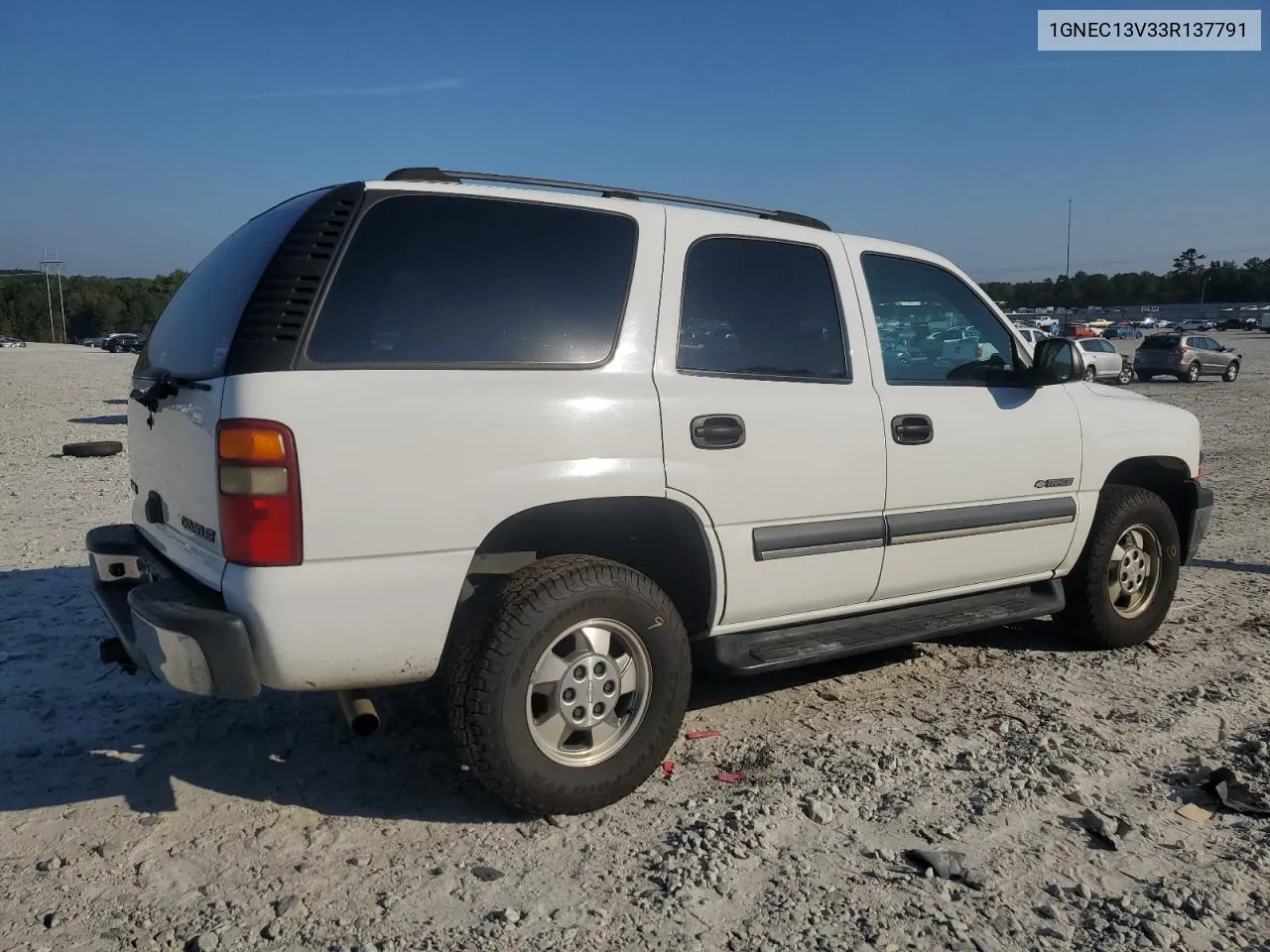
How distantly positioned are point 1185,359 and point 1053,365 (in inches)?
1143

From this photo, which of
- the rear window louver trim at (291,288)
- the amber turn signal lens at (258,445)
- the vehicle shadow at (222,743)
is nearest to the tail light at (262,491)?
the amber turn signal lens at (258,445)

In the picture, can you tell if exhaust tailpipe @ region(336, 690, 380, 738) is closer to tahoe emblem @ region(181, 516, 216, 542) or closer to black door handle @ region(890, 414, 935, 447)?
tahoe emblem @ region(181, 516, 216, 542)

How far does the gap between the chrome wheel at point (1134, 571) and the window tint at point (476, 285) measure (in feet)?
10.2

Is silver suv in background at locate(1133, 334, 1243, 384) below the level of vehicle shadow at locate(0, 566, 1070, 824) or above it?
above

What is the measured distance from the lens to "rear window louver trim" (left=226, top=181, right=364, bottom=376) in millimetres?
2844

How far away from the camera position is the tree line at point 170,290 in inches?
4021

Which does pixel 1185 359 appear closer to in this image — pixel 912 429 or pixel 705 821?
pixel 912 429

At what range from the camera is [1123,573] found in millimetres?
5090

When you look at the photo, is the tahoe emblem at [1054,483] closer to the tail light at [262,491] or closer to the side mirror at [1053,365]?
the side mirror at [1053,365]

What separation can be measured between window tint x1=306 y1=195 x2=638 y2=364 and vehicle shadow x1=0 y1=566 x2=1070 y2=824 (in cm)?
152

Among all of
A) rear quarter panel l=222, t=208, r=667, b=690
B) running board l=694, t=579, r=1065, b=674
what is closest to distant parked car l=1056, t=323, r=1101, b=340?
running board l=694, t=579, r=1065, b=674

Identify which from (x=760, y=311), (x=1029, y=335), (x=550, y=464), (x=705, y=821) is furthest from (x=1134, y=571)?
(x=1029, y=335)

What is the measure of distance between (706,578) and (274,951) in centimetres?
177

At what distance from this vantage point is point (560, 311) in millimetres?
3320
